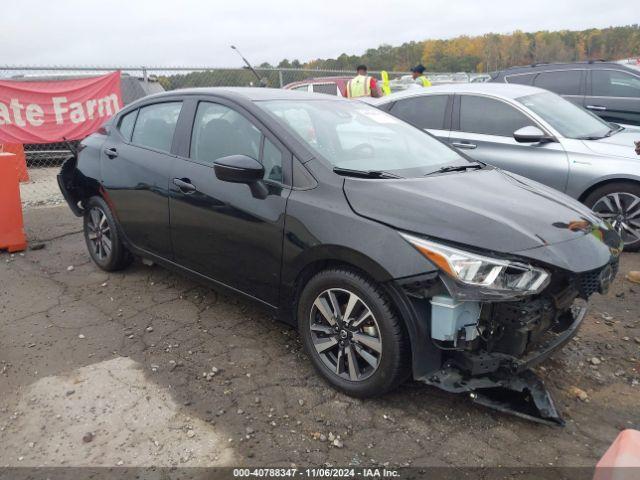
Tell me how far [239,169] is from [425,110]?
3.69 metres

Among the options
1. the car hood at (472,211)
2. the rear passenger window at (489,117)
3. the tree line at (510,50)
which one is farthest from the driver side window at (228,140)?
the tree line at (510,50)

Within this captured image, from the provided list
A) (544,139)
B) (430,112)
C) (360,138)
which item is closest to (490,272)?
(360,138)

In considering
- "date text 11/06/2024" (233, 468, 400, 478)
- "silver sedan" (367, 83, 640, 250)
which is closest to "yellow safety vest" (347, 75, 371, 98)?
"silver sedan" (367, 83, 640, 250)

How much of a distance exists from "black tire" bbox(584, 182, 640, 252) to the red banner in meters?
7.89

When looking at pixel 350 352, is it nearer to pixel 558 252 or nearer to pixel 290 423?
pixel 290 423

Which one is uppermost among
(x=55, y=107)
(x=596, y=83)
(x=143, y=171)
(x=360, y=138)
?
(x=596, y=83)

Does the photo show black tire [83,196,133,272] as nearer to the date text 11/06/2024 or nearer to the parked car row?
the date text 11/06/2024

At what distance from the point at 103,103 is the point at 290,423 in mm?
8178

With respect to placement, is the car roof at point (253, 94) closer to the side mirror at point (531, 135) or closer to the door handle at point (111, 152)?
the door handle at point (111, 152)

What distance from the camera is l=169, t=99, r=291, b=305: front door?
305 cm

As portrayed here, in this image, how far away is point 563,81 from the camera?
8.24 m

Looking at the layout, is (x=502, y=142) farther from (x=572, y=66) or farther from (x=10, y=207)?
(x=10, y=207)

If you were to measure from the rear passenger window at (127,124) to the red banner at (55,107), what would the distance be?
16.1 ft

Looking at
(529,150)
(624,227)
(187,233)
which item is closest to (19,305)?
(187,233)
